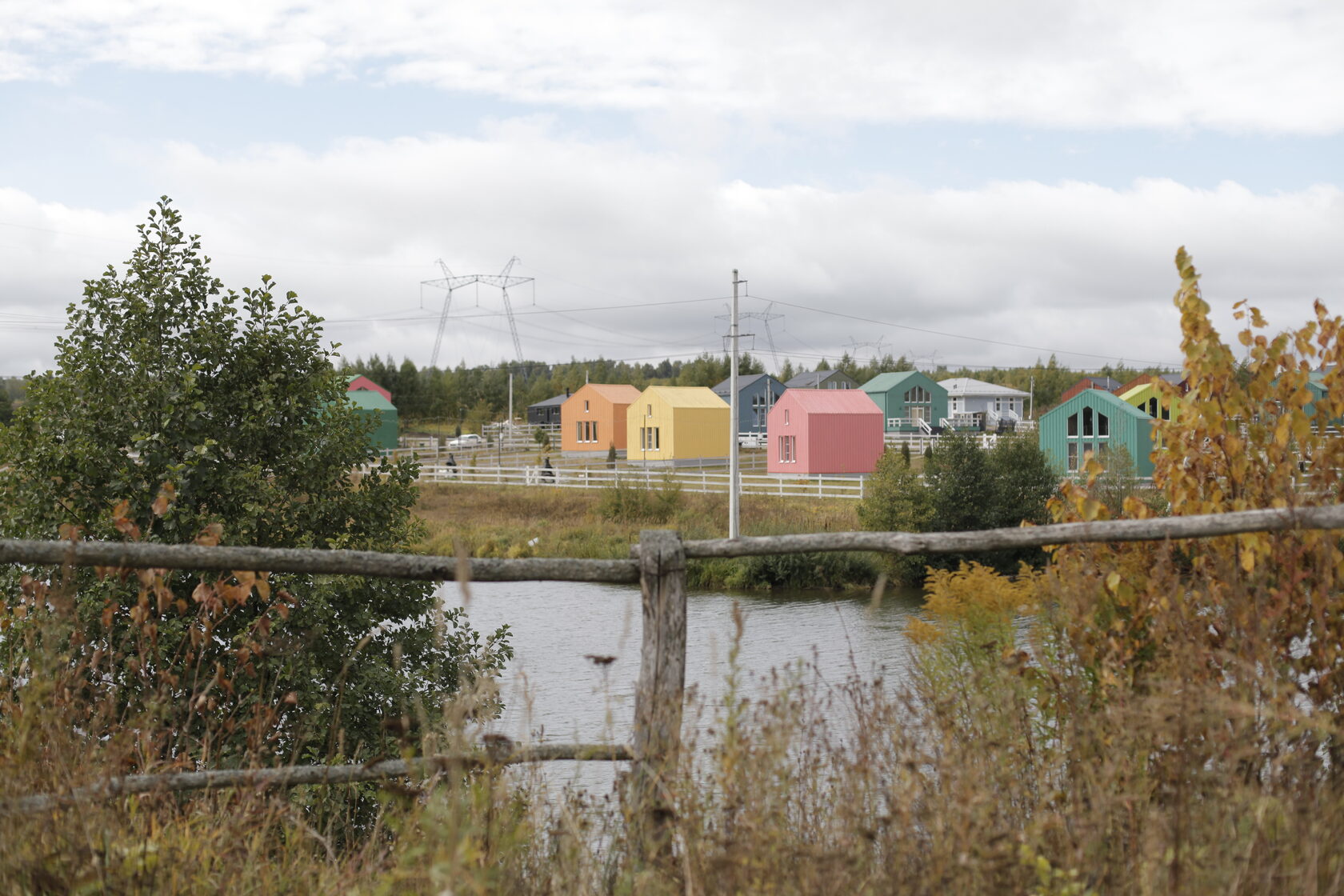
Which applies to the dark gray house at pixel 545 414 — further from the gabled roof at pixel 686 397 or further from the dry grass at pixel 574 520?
the dry grass at pixel 574 520

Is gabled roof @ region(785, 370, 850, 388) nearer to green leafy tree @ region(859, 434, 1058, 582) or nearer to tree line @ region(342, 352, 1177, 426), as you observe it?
tree line @ region(342, 352, 1177, 426)

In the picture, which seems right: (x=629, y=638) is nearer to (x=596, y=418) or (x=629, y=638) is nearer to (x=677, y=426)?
(x=677, y=426)

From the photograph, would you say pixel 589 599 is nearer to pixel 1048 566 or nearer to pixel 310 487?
pixel 310 487

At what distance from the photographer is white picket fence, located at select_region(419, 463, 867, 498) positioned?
34.8m

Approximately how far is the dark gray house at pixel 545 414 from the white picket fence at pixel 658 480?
148ft

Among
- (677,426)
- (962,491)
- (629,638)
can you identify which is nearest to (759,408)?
(677,426)

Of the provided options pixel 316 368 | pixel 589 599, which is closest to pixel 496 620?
pixel 589 599

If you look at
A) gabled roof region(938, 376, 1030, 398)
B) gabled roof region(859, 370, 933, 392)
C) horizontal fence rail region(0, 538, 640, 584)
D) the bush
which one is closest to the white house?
gabled roof region(938, 376, 1030, 398)

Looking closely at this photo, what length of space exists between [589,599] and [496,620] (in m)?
5.21

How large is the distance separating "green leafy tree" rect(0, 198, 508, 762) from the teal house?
58361mm

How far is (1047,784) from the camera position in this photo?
291 cm

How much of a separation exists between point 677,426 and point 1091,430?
64.5 feet

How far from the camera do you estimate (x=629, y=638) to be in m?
11.8

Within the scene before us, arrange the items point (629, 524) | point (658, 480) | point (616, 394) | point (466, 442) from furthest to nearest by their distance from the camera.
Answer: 1. point (466, 442)
2. point (616, 394)
3. point (658, 480)
4. point (629, 524)
